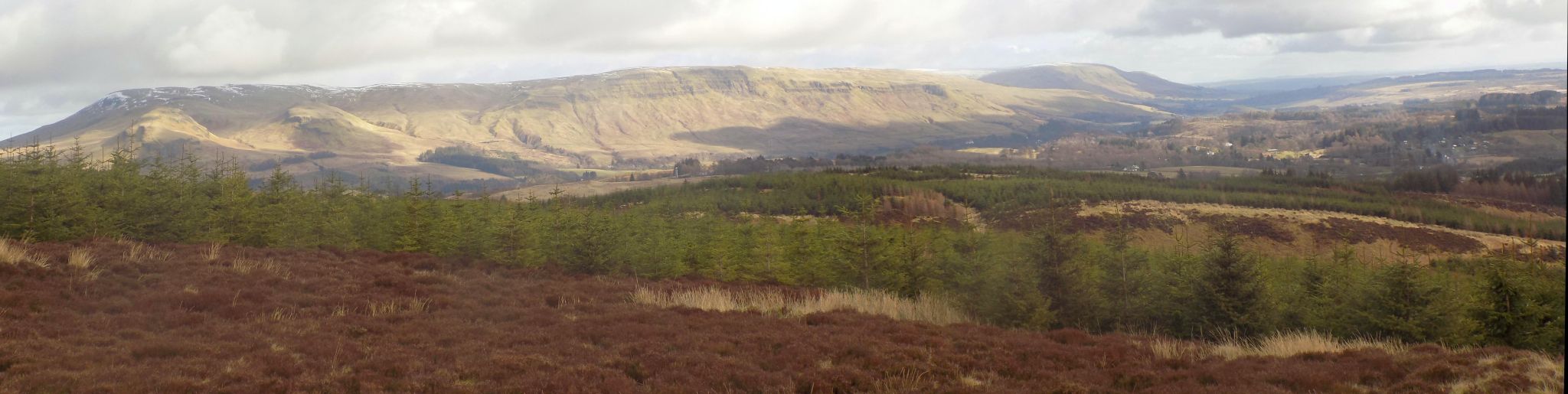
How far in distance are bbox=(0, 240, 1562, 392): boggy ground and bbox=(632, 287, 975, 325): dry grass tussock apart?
4.11ft

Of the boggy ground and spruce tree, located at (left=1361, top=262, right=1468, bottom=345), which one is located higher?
the boggy ground

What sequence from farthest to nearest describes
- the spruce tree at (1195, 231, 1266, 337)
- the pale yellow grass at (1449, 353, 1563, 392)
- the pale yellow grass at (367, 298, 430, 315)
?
the spruce tree at (1195, 231, 1266, 337) < the pale yellow grass at (367, 298, 430, 315) < the pale yellow grass at (1449, 353, 1563, 392)

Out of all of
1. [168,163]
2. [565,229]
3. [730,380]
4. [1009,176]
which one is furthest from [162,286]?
[1009,176]

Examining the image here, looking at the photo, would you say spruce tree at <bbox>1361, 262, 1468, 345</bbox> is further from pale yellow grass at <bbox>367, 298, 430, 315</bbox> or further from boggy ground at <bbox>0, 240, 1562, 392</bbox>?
pale yellow grass at <bbox>367, 298, 430, 315</bbox>

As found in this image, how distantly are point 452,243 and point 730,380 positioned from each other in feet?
83.0

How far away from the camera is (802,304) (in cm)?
1986

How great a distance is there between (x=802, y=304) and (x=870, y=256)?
26.8ft

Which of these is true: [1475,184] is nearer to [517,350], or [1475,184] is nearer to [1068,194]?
[1068,194]

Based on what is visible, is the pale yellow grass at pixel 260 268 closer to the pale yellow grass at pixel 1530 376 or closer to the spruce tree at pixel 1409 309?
the pale yellow grass at pixel 1530 376

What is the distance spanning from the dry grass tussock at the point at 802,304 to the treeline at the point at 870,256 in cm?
167

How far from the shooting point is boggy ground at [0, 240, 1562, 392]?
10305 mm

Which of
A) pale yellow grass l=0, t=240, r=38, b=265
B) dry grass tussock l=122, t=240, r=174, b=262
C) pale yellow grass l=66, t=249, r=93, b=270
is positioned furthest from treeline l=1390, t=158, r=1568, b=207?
pale yellow grass l=0, t=240, r=38, b=265

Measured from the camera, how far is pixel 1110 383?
1145 cm

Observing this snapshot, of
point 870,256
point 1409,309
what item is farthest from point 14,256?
point 1409,309
